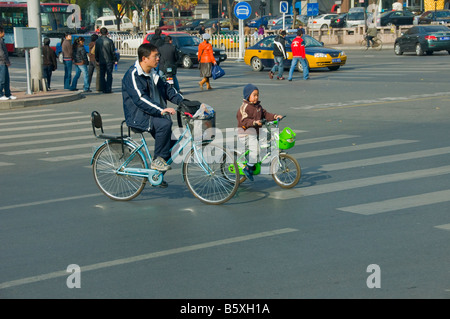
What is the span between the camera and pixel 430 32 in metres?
36.7

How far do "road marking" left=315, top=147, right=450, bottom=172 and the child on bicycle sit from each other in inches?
57.9

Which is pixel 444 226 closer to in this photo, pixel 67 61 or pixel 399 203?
pixel 399 203

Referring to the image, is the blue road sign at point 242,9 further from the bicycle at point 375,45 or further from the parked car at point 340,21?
the parked car at point 340,21

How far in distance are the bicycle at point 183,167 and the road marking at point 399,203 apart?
4.35 ft

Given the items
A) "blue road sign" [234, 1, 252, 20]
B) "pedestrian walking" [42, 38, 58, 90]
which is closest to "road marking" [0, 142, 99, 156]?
"pedestrian walking" [42, 38, 58, 90]

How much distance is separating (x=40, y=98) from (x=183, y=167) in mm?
13320

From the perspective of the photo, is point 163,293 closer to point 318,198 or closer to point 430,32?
point 318,198

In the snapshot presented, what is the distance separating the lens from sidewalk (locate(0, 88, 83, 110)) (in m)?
20.1

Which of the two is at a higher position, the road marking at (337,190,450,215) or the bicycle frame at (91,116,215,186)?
the bicycle frame at (91,116,215,186)

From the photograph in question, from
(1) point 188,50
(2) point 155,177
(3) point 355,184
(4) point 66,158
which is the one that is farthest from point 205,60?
(2) point 155,177

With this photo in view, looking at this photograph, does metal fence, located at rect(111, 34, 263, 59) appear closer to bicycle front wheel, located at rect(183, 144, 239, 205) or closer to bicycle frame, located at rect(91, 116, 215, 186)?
bicycle frame, located at rect(91, 116, 215, 186)

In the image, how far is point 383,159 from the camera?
1079 centimetres

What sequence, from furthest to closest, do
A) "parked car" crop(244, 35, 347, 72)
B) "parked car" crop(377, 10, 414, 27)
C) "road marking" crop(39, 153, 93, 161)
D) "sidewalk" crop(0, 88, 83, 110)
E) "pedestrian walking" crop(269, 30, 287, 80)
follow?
"parked car" crop(377, 10, 414, 27), "parked car" crop(244, 35, 347, 72), "pedestrian walking" crop(269, 30, 287, 80), "sidewalk" crop(0, 88, 83, 110), "road marking" crop(39, 153, 93, 161)

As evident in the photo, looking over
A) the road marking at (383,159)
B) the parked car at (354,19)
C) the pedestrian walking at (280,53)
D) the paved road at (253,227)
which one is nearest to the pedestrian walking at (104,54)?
the pedestrian walking at (280,53)
